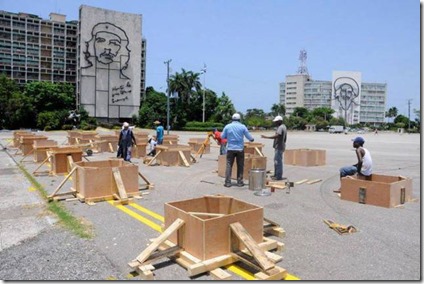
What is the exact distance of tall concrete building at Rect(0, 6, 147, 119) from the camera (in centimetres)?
8231

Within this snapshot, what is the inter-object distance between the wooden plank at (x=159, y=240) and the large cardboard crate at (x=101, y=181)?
4241 mm

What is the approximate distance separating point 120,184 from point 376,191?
5610mm

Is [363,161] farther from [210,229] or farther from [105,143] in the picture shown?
[105,143]

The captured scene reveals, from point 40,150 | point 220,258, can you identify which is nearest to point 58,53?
point 40,150

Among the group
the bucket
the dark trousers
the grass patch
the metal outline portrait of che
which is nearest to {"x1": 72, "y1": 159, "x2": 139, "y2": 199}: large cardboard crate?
the grass patch

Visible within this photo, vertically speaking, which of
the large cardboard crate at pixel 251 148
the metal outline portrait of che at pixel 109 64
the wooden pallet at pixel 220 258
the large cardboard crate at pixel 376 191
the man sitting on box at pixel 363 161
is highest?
the metal outline portrait of che at pixel 109 64

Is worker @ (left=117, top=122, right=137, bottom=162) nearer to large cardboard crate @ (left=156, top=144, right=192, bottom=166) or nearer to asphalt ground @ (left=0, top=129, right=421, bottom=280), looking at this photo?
large cardboard crate @ (left=156, top=144, right=192, bottom=166)

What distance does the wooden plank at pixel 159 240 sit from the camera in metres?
4.89

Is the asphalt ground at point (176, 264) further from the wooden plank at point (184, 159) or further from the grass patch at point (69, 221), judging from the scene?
the wooden plank at point (184, 159)

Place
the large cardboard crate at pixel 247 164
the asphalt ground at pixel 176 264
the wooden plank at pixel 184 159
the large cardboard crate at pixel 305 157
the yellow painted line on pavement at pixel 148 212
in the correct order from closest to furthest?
the asphalt ground at pixel 176 264 → the yellow painted line on pavement at pixel 148 212 → the large cardboard crate at pixel 247 164 → the wooden plank at pixel 184 159 → the large cardboard crate at pixel 305 157

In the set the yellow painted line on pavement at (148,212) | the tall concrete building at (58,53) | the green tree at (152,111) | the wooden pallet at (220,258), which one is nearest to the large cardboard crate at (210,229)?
the wooden pallet at (220,258)

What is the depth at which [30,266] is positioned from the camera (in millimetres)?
5062

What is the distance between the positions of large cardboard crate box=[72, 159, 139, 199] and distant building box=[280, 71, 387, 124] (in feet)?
569

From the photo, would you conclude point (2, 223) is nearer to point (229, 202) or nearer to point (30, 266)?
point (30, 266)
